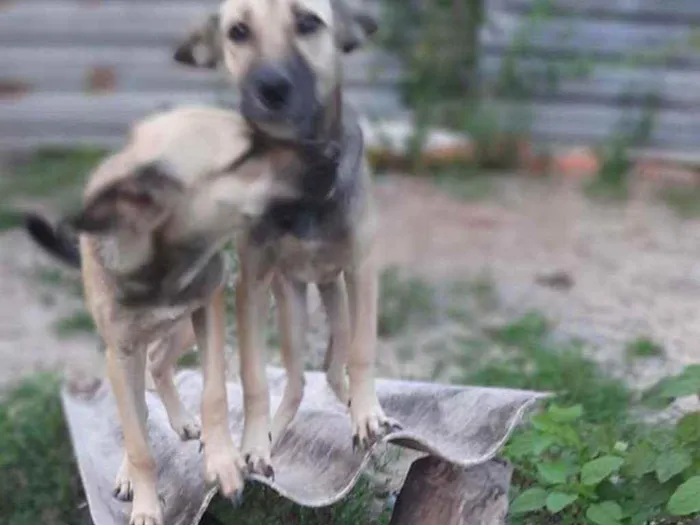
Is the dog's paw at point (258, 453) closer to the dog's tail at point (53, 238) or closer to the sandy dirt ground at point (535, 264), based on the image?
the dog's tail at point (53, 238)

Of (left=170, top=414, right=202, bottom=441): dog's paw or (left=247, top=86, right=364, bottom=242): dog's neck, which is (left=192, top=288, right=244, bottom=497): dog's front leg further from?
(left=170, top=414, right=202, bottom=441): dog's paw

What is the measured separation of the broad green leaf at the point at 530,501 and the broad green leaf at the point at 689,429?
1.32ft

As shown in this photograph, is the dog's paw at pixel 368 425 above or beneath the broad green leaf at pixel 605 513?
above

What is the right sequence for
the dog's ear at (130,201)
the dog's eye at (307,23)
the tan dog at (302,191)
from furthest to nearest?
the dog's eye at (307,23) < the tan dog at (302,191) < the dog's ear at (130,201)

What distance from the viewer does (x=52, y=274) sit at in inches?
273

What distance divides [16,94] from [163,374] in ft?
22.0

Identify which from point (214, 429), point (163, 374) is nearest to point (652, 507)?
point (214, 429)

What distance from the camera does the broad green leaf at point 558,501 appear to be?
3240 millimetres

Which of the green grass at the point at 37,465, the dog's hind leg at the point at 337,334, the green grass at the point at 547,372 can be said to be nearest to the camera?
the dog's hind leg at the point at 337,334

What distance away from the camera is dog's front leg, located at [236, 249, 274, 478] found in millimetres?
3184

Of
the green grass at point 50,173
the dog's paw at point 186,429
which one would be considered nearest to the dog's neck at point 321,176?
the dog's paw at point 186,429

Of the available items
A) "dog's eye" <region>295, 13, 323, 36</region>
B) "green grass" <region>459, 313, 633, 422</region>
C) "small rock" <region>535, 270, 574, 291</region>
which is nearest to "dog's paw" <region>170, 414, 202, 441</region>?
"dog's eye" <region>295, 13, 323, 36</region>

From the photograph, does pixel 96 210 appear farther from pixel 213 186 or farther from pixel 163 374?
pixel 163 374

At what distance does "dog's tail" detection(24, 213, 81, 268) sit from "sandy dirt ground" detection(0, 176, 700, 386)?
200 cm
